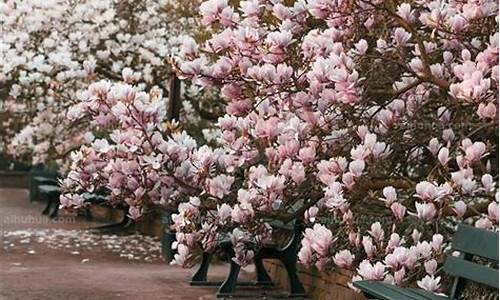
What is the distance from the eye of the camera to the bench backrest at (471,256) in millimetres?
4266

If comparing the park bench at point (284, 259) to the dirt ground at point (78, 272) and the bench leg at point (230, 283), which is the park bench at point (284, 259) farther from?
the dirt ground at point (78, 272)

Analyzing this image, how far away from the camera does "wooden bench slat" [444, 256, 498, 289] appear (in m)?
4.30

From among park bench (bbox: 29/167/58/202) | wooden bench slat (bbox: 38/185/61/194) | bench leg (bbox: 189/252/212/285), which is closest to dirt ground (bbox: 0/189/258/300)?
bench leg (bbox: 189/252/212/285)

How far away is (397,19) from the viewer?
15.5 feet

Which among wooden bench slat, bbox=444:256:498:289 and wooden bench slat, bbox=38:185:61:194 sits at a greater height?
wooden bench slat, bbox=38:185:61:194

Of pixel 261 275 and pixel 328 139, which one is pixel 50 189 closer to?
pixel 261 275

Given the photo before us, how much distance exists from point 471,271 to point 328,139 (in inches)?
39.9

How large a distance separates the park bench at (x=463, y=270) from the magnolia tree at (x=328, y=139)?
0.07 m

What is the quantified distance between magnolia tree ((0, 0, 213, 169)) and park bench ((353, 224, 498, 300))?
6.07 m

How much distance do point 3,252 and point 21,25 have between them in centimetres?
285

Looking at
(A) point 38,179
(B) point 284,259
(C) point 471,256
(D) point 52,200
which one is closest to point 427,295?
(C) point 471,256

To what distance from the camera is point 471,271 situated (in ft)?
14.5

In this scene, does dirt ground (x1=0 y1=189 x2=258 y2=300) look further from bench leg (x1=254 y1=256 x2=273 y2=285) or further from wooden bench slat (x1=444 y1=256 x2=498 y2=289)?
wooden bench slat (x1=444 y1=256 x2=498 y2=289)

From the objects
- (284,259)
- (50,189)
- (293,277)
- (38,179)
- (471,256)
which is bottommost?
(293,277)
